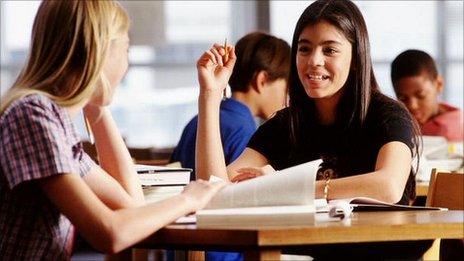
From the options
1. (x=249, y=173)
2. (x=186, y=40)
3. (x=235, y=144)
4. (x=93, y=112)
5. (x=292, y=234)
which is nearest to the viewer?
(x=292, y=234)

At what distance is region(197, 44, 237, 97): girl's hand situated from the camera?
9.32 feet

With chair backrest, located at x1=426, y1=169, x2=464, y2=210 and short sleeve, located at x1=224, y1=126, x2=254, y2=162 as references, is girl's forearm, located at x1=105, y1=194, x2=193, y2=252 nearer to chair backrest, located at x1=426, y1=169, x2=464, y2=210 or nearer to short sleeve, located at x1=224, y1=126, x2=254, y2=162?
chair backrest, located at x1=426, y1=169, x2=464, y2=210

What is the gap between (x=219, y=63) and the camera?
113 inches

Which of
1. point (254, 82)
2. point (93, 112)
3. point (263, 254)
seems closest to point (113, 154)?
point (93, 112)

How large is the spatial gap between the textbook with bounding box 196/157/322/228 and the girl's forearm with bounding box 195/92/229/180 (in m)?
0.70

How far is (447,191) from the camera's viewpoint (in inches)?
118

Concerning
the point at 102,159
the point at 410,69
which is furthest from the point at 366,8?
the point at 102,159

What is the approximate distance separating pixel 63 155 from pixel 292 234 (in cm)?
42

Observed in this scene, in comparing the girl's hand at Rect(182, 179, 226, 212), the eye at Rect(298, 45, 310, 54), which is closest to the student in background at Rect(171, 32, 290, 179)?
the eye at Rect(298, 45, 310, 54)

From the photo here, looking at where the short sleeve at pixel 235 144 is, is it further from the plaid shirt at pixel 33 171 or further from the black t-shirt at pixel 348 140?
the plaid shirt at pixel 33 171

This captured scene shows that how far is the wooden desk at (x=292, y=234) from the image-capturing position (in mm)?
1937

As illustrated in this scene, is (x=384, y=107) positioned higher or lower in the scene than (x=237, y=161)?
higher

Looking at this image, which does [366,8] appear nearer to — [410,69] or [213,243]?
[410,69]

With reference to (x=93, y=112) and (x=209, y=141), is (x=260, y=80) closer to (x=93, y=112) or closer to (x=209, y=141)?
(x=209, y=141)
